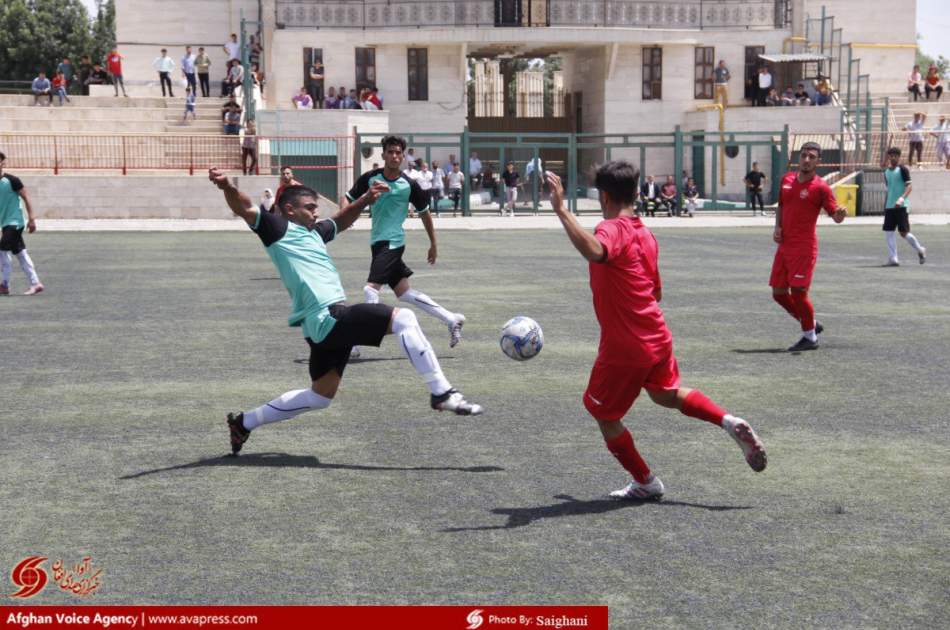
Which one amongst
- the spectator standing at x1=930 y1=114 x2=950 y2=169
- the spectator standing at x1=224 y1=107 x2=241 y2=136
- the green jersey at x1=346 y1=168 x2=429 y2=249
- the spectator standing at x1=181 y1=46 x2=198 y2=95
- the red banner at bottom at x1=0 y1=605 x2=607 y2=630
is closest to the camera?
the red banner at bottom at x1=0 y1=605 x2=607 y2=630

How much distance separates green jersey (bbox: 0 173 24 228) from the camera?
1680 centimetres

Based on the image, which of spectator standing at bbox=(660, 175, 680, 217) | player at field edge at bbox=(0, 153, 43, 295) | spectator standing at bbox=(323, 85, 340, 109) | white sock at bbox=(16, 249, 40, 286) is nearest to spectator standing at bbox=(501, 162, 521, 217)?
spectator standing at bbox=(660, 175, 680, 217)

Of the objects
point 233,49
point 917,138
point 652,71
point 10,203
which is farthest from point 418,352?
point 652,71

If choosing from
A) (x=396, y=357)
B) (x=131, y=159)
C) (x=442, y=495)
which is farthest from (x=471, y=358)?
(x=131, y=159)

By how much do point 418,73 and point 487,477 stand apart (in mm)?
43588

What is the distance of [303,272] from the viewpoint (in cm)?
730

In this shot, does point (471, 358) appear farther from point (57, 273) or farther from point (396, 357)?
point (57, 273)

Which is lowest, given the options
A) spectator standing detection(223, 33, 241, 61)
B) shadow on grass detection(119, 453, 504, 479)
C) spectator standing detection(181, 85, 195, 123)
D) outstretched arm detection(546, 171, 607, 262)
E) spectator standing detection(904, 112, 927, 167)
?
shadow on grass detection(119, 453, 504, 479)

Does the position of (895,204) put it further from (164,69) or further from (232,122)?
(164,69)

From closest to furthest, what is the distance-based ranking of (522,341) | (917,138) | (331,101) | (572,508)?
(572,508) → (522,341) → (917,138) → (331,101)

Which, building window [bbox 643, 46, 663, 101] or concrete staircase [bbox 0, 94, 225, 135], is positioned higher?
building window [bbox 643, 46, 663, 101]

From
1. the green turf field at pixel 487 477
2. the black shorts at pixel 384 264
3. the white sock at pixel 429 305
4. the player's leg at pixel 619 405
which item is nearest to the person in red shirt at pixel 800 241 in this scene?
the green turf field at pixel 487 477

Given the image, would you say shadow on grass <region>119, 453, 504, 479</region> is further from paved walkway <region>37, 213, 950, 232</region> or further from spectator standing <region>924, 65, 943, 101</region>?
spectator standing <region>924, 65, 943, 101</region>

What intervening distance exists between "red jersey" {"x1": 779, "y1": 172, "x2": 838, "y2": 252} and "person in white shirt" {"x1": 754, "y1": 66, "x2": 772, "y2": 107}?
37.5 metres
